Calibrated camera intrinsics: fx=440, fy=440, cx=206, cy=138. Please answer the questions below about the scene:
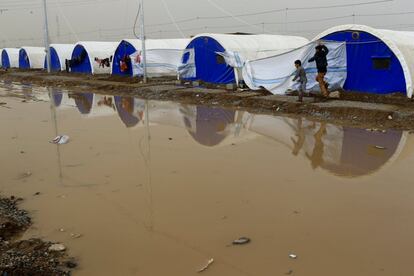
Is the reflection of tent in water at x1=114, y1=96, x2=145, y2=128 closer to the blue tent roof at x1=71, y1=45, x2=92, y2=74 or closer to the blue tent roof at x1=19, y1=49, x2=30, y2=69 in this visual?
the blue tent roof at x1=71, y1=45, x2=92, y2=74

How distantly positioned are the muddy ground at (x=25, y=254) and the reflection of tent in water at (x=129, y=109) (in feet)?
23.3

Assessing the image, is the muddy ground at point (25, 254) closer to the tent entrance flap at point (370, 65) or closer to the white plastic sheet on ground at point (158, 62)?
the tent entrance flap at point (370, 65)

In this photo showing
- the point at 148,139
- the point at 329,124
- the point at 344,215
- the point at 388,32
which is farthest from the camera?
the point at 388,32

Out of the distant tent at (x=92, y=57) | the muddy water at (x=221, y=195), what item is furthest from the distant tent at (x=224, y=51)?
the distant tent at (x=92, y=57)

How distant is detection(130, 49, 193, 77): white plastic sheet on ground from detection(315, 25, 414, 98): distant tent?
11466 mm

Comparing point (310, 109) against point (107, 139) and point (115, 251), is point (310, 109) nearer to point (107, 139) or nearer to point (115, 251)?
point (107, 139)

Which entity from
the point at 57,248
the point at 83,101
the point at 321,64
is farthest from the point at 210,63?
the point at 57,248

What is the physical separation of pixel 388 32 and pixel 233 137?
7.34 metres

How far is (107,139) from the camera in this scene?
10602 millimetres

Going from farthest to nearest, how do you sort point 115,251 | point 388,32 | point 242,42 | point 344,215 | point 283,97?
point 242,42 < point 283,97 < point 388,32 < point 344,215 < point 115,251

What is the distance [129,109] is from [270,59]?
598 centimetres

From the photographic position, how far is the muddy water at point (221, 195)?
462 centimetres

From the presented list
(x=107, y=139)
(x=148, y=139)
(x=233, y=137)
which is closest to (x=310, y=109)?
(x=233, y=137)

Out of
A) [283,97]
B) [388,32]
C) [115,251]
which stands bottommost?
[115,251]
